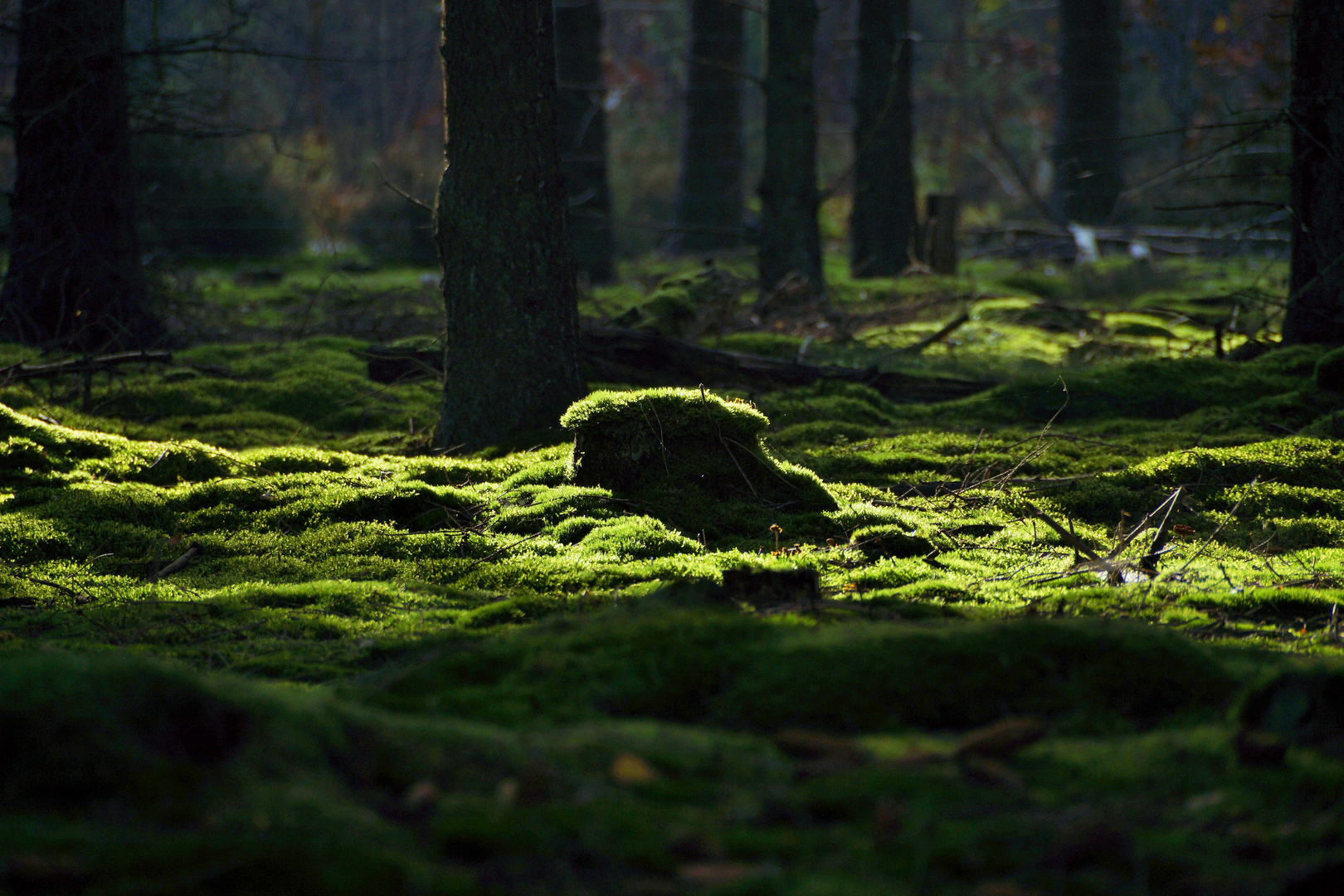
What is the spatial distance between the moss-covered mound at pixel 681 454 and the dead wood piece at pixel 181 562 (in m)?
1.75

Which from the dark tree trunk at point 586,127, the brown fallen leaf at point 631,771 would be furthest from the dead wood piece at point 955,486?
the dark tree trunk at point 586,127

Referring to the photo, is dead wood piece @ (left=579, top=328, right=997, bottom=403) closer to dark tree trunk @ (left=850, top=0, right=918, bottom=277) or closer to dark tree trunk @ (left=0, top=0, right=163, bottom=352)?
dark tree trunk @ (left=0, top=0, right=163, bottom=352)

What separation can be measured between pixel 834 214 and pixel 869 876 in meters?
23.8

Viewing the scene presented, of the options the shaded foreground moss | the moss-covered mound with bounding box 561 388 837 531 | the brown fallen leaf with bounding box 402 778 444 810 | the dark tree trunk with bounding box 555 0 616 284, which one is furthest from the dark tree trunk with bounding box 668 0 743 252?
the brown fallen leaf with bounding box 402 778 444 810

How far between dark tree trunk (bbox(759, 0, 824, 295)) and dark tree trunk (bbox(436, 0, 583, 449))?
215 inches

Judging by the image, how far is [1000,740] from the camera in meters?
2.15

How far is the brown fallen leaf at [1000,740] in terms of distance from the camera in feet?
7.02

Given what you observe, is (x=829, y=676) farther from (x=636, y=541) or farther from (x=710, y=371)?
(x=710, y=371)

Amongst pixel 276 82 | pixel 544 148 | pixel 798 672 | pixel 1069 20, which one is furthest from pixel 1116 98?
pixel 276 82

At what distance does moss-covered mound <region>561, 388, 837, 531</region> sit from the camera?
535cm

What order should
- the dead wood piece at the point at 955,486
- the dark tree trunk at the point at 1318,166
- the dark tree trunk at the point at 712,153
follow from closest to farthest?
1. the dead wood piece at the point at 955,486
2. the dark tree trunk at the point at 1318,166
3. the dark tree trunk at the point at 712,153

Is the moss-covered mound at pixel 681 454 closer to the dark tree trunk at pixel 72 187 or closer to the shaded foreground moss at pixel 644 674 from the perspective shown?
the shaded foreground moss at pixel 644 674

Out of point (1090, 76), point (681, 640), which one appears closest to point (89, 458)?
point (681, 640)

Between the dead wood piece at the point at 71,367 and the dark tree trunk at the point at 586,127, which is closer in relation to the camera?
the dead wood piece at the point at 71,367
